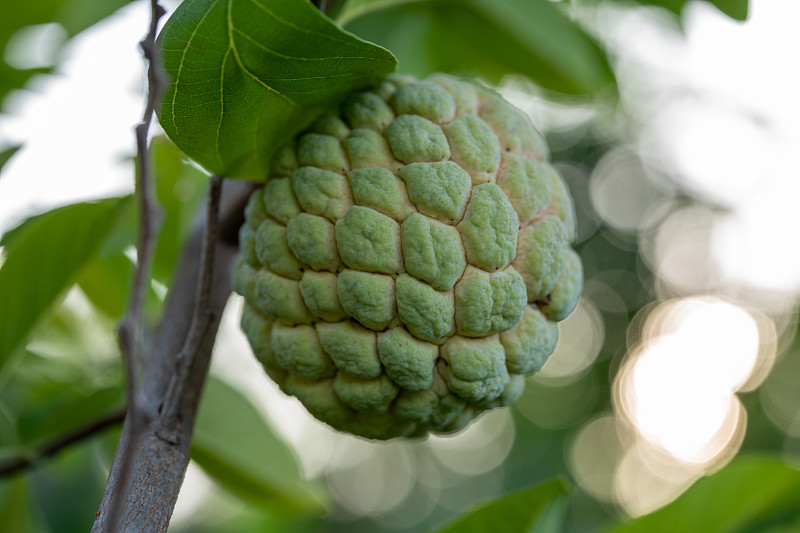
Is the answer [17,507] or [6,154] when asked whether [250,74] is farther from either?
[17,507]

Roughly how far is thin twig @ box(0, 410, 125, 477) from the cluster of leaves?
2 cm

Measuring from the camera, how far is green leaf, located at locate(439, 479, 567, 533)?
141cm

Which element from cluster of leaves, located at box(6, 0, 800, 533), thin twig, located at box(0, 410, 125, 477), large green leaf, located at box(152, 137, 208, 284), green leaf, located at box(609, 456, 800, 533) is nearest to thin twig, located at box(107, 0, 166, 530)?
cluster of leaves, located at box(6, 0, 800, 533)

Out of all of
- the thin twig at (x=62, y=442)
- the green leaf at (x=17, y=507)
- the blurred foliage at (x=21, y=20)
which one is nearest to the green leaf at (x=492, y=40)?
the blurred foliage at (x=21, y=20)

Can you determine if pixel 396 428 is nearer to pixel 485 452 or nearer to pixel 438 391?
pixel 438 391

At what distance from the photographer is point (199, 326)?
1070mm

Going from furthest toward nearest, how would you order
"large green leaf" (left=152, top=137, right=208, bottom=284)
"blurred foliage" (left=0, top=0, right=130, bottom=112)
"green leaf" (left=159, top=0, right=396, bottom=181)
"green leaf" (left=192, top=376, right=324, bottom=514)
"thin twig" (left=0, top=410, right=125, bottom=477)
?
1. "large green leaf" (left=152, top=137, right=208, bottom=284)
2. "blurred foliage" (left=0, top=0, right=130, bottom=112)
3. "green leaf" (left=192, top=376, right=324, bottom=514)
4. "thin twig" (left=0, top=410, right=125, bottom=477)
5. "green leaf" (left=159, top=0, right=396, bottom=181)

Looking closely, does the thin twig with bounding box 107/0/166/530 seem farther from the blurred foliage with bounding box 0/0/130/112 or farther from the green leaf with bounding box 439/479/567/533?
the blurred foliage with bounding box 0/0/130/112

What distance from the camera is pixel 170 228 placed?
2117 millimetres

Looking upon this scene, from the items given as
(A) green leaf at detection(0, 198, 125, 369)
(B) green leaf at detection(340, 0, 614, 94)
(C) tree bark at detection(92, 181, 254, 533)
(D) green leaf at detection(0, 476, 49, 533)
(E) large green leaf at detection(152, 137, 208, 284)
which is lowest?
(D) green leaf at detection(0, 476, 49, 533)

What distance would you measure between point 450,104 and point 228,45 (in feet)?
1.21

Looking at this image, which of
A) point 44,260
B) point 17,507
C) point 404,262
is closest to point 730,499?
point 404,262

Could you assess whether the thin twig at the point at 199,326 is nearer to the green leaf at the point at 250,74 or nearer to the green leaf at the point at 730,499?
the green leaf at the point at 250,74

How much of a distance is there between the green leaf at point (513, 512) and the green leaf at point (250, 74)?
2.66ft
